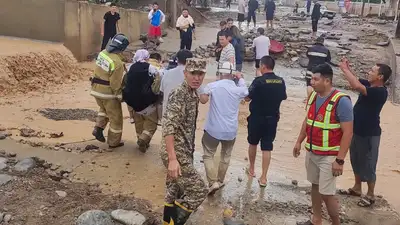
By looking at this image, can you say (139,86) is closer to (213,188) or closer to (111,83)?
(111,83)

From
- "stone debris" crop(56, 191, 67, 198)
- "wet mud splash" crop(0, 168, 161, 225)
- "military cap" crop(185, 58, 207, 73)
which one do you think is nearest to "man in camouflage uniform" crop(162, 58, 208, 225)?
"military cap" crop(185, 58, 207, 73)

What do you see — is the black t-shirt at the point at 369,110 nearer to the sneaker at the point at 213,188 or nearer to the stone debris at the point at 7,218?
the sneaker at the point at 213,188

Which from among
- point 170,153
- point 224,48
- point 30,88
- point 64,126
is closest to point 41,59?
point 30,88

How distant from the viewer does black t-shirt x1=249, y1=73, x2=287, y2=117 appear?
19.1ft

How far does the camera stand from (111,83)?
668cm

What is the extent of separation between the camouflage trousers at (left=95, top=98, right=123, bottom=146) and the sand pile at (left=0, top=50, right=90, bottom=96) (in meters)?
4.94

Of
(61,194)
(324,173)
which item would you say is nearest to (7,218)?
(61,194)

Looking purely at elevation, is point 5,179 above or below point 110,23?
below

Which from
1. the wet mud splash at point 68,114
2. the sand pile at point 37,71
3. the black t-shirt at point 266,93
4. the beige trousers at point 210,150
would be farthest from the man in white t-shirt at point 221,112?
the sand pile at point 37,71

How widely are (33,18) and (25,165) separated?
9462 millimetres

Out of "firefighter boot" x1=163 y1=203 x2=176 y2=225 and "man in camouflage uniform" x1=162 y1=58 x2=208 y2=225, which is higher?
"man in camouflage uniform" x1=162 y1=58 x2=208 y2=225

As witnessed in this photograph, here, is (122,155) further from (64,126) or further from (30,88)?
(30,88)

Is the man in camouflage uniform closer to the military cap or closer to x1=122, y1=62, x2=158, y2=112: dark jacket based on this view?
the military cap

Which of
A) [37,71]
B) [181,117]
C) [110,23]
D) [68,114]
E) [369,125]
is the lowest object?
[68,114]
